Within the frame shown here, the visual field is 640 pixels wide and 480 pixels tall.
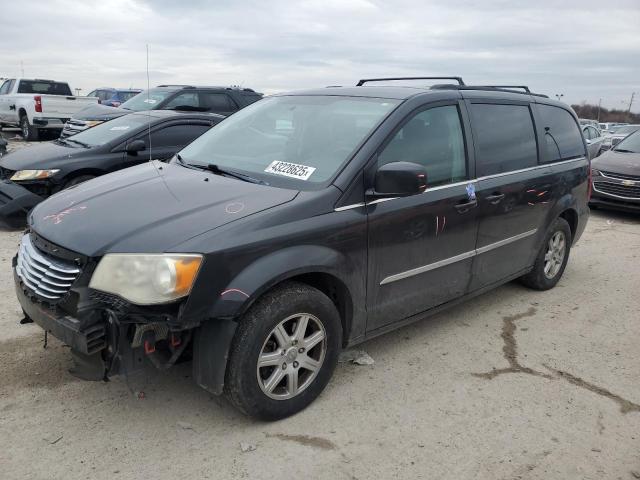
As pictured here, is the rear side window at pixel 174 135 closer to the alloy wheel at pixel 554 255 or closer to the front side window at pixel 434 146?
the front side window at pixel 434 146

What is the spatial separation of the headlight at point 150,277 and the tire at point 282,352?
38cm

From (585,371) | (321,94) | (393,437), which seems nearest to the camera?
(393,437)

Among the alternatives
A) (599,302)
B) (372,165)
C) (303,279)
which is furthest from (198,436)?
(599,302)

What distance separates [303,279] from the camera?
123 inches

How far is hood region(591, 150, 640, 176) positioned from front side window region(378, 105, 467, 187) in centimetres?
657

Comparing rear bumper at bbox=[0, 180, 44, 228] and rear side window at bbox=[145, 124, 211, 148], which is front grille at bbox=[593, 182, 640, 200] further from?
rear bumper at bbox=[0, 180, 44, 228]

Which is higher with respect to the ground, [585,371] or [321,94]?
[321,94]

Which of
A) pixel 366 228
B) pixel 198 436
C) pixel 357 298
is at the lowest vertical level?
pixel 198 436

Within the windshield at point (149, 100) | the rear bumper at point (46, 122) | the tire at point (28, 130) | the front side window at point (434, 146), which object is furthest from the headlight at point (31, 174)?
the tire at point (28, 130)

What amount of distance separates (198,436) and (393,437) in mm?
1017

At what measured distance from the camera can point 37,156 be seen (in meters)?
7.00

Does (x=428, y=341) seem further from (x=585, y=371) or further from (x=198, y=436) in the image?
(x=198, y=436)

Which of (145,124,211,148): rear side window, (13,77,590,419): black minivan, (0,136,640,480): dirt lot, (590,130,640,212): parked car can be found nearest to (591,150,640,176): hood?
(590,130,640,212): parked car

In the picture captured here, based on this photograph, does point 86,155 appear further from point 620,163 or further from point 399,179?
point 620,163
